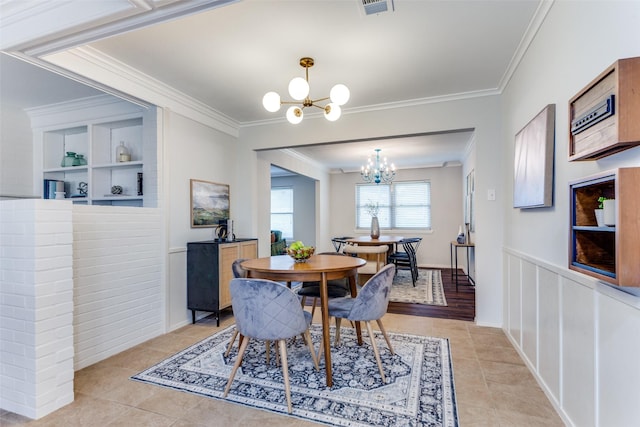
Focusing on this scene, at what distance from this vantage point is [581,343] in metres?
1.56

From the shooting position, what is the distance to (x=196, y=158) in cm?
372

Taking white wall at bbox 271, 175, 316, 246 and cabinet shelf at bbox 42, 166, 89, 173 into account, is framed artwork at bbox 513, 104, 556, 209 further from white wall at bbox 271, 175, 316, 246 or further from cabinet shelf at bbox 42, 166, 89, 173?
white wall at bbox 271, 175, 316, 246

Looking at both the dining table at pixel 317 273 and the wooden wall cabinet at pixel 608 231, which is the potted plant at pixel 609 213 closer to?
the wooden wall cabinet at pixel 608 231

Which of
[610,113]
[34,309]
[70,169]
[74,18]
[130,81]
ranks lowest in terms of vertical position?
[34,309]

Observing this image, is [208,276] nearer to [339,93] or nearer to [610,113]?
[339,93]

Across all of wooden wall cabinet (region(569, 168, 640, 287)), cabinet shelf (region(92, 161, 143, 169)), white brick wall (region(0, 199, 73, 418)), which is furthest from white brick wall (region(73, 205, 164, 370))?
wooden wall cabinet (region(569, 168, 640, 287))

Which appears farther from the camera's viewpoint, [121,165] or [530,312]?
[121,165]

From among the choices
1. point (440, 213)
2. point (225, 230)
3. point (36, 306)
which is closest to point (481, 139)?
point (225, 230)

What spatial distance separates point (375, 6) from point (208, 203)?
2851 millimetres

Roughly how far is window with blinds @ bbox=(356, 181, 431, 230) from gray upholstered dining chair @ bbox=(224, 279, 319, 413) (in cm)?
621

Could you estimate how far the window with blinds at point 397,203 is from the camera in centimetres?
764

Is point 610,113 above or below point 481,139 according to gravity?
below

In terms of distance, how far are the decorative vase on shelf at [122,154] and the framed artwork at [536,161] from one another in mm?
3880

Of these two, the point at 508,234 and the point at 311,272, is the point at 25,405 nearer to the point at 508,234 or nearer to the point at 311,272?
the point at 311,272
